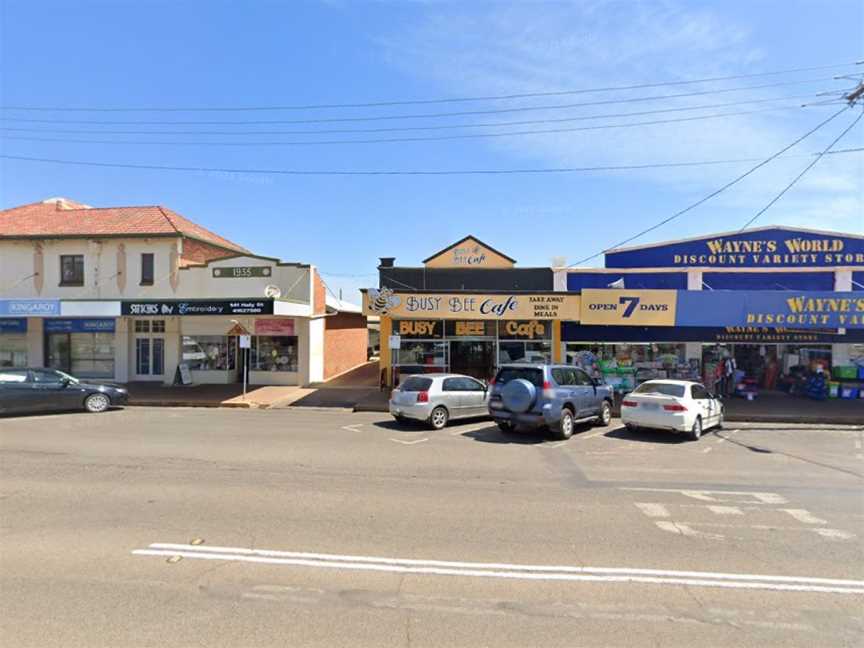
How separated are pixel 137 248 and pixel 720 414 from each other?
23.7 meters

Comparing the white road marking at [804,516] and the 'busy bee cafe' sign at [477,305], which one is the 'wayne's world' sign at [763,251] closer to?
the 'busy bee cafe' sign at [477,305]

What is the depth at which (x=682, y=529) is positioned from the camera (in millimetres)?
5824

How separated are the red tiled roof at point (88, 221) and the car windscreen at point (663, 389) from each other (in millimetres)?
19944

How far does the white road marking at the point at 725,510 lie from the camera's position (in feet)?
21.2

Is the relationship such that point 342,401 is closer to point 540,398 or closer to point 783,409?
point 540,398

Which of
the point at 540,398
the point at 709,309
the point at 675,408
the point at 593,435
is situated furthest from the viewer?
the point at 709,309

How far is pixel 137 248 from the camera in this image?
22.7 meters

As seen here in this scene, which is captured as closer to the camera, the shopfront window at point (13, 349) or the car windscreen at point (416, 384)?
the car windscreen at point (416, 384)

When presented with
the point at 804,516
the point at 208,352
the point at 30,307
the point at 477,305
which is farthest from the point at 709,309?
the point at 30,307

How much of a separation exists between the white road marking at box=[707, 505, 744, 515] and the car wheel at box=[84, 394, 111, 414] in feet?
54.6

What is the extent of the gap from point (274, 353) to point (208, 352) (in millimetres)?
3070

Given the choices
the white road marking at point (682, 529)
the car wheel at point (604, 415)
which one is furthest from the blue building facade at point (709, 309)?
the white road marking at point (682, 529)

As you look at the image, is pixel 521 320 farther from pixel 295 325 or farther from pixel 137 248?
pixel 137 248

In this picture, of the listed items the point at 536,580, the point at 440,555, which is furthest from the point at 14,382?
the point at 536,580
